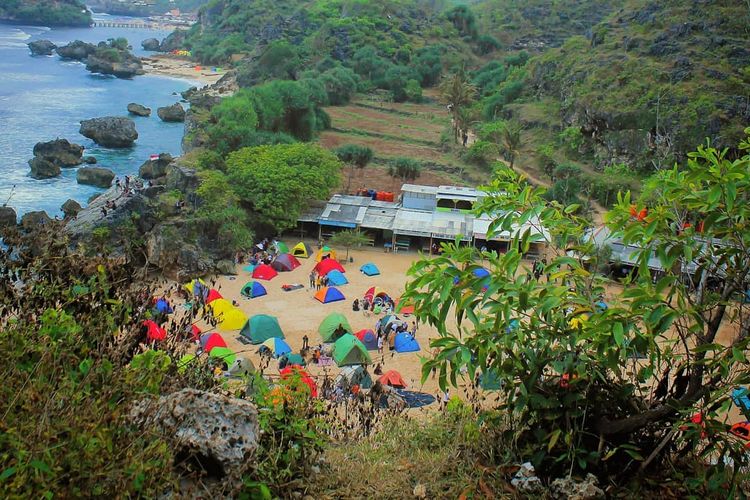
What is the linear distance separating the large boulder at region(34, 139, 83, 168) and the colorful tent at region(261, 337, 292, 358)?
81.1 feet

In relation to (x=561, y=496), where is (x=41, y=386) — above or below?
above

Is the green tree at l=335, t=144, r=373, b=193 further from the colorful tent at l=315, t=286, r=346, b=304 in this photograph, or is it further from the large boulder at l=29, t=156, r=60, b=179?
the large boulder at l=29, t=156, r=60, b=179

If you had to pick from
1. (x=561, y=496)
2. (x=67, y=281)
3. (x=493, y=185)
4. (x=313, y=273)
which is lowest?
(x=313, y=273)

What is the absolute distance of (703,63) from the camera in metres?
33.7

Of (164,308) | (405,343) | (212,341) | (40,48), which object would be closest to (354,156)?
(405,343)

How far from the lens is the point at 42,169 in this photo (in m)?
33.8

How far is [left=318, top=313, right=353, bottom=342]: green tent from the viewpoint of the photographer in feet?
56.6

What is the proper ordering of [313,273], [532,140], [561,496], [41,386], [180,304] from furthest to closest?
[532,140]
[313,273]
[180,304]
[561,496]
[41,386]

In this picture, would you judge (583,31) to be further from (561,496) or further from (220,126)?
(561,496)

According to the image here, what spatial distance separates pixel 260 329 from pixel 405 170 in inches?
669

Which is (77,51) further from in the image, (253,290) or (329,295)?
(329,295)

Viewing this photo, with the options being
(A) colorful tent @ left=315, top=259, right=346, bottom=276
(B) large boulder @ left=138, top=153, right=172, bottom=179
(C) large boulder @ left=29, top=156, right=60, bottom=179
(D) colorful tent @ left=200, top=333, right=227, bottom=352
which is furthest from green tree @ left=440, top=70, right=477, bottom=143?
(D) colorful tent @ left=200, top=333, right=227, bottom=352

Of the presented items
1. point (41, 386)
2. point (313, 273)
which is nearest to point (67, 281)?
point (41, 386)

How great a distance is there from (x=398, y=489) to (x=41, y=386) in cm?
246
